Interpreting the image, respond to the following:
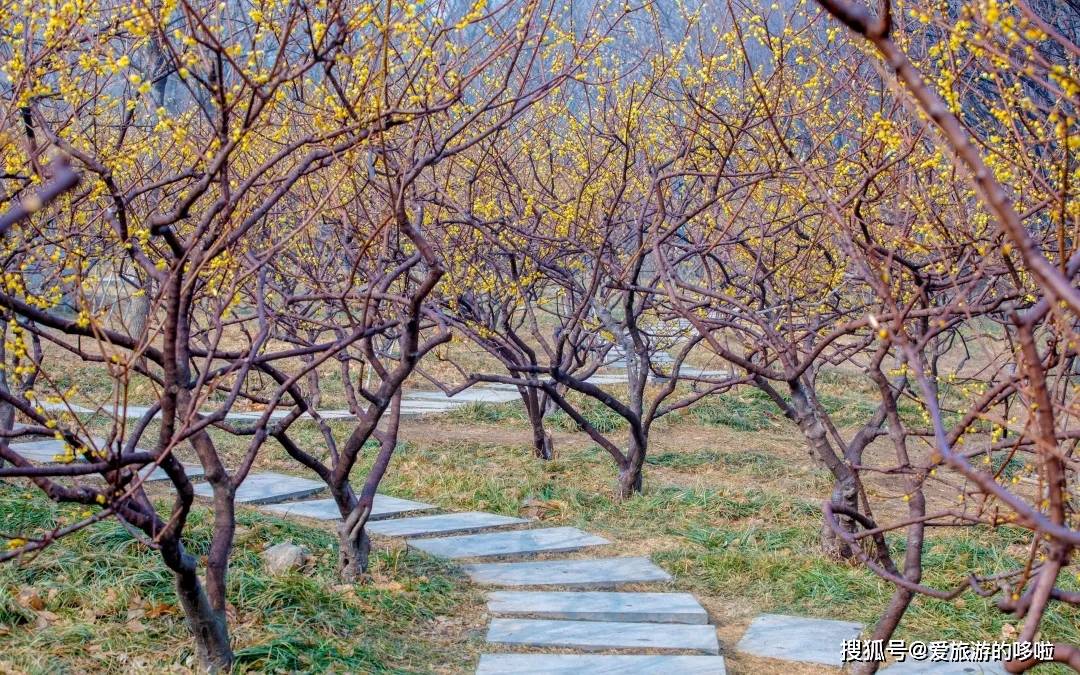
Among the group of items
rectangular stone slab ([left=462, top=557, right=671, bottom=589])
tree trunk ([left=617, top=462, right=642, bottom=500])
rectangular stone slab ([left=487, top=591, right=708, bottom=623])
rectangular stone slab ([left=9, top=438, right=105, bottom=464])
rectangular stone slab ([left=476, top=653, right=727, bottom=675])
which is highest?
rectangular stone slab ([left=9, top=438, right=105, bottom=464])

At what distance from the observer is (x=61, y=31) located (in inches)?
166

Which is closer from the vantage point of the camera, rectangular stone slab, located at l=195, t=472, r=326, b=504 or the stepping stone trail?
the stepping stone trail

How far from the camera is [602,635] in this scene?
187 inches

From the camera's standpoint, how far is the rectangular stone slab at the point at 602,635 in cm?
461

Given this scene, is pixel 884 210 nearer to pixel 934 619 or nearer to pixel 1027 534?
pixel 1027 534

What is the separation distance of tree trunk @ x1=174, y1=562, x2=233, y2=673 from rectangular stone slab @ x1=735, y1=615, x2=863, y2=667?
2300 mm

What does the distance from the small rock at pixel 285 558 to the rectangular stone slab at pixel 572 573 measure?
37.3 inches

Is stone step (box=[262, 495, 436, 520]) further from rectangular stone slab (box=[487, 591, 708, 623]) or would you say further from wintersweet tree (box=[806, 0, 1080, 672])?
wintersweet tree (box=[806, 0, 1080, 672])

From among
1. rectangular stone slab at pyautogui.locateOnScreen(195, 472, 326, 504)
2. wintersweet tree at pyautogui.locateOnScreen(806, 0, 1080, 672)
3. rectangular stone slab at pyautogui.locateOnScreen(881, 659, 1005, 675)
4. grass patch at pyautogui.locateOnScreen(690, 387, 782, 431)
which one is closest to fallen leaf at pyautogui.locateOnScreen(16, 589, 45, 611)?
rectangular stone slab at pyautogui.locateOnScreen(195, 472, 326, 504)

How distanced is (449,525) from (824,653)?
2837mm

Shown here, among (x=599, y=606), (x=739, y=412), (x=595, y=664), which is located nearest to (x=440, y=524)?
(x=599, y=606)

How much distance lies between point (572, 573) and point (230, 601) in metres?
2.01

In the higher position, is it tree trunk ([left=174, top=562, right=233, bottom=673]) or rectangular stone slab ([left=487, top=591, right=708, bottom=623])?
tree trunk ([left=174, top=562, right=233, bottom=673])

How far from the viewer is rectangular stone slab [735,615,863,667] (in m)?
4.55
